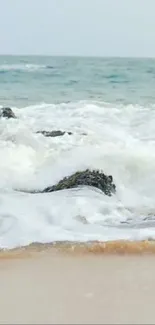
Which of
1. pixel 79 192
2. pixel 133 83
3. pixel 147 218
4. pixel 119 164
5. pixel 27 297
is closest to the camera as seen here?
pixel 27 297

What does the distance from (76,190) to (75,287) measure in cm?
170

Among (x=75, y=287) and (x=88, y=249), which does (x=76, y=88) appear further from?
(x=75, y=287)

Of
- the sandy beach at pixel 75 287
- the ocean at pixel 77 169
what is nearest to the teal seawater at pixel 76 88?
the ocean at pixel 77 169

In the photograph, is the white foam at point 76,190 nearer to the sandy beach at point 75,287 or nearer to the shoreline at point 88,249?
the shoreline at point 88,249

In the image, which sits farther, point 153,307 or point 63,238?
point 63,238

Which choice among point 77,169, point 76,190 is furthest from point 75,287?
point 77,169

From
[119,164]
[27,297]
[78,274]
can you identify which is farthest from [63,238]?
[119,164]

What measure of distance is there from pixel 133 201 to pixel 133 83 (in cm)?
1296

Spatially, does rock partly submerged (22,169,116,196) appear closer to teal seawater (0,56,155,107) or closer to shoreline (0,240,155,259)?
shoreline (0,240,155,259)

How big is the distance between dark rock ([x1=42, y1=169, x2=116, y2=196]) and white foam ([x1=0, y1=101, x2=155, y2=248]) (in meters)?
0.09

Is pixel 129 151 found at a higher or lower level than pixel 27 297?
higher

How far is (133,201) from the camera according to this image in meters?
4.37

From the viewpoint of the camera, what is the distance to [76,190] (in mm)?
4227

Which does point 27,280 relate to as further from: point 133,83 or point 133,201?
point 133,83
